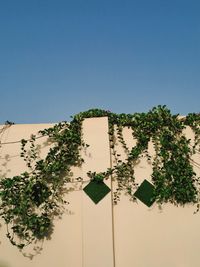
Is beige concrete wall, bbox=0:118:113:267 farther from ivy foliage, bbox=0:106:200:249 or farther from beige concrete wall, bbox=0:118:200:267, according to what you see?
ivy foliage, bbox=0:106:200:249

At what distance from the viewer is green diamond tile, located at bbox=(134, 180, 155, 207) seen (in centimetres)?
463

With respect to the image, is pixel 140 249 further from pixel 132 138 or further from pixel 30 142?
pixel 30 142

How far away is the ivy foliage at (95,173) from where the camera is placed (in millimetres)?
4605

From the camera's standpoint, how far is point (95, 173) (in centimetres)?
470

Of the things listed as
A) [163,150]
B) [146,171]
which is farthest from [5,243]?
[163,150]

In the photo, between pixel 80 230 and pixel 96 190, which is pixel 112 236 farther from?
pixel 96 190

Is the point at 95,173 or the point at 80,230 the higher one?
the point at 95,173

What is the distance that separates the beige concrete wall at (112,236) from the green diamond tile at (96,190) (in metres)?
0.05

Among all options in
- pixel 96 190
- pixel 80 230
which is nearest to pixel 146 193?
pixel 96 190

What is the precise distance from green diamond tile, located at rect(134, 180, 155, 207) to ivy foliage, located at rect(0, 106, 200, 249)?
7 centimetres

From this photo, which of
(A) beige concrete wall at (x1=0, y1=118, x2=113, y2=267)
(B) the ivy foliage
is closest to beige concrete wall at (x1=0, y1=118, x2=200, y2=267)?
(A) beige concrete wall at (x1=0, y1=118, x2=113, y2=267)

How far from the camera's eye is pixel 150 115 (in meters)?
4.96

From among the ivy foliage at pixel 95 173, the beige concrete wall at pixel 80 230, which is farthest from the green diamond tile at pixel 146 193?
the beige concrete wall at pixel 80 230

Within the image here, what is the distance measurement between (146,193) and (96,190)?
2.28 feet
